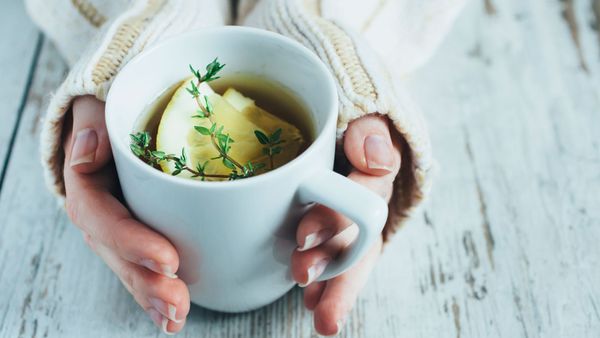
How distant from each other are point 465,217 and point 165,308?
1.05 feet

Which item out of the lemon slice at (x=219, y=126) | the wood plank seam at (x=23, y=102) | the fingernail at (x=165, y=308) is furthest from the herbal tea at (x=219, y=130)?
the wood plank seam at (x=23, y=102)

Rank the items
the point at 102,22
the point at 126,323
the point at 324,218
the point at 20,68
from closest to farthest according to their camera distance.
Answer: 1. the point at 324,218
2. the point at 126,323
3. the point at 102,22
4. the point at 20,68

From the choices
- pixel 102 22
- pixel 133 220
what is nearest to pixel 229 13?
pixel 102 22

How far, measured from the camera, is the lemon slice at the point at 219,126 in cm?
49

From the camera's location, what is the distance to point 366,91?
1.82 feet

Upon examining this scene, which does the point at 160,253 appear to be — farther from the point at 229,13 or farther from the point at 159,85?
the point at 229,13

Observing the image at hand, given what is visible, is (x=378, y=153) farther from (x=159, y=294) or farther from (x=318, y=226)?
(x=159, y=294)

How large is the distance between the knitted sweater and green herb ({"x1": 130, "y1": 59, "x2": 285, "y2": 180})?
8 centimetres

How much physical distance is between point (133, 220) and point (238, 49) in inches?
6.1

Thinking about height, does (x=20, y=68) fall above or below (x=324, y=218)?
below

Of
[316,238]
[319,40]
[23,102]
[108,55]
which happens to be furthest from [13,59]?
[316,238]

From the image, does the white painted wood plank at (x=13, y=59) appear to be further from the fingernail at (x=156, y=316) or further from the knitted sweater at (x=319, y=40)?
the fingernail at (x=156, y=316)

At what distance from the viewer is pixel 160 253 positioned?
0.49 m

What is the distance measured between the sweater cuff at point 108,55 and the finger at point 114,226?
4cm
